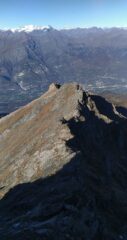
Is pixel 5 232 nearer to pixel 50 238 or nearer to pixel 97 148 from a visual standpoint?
pixel 50 238

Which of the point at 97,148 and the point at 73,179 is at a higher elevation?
the point at 73,179

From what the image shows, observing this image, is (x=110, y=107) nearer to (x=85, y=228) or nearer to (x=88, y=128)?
(x=88, y=128)

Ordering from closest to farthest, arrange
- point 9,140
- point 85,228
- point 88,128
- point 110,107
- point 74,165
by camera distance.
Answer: point 85,228
point 74,165
point 88,128
point 9,140
point 110,107

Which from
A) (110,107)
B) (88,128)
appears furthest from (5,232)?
(110,107)

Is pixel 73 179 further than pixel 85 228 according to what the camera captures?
Yes

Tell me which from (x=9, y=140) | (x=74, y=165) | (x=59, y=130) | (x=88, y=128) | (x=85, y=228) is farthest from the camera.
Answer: (x=9, y=140)

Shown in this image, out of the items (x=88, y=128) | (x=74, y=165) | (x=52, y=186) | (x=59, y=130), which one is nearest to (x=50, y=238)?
(x=52, y=186)
